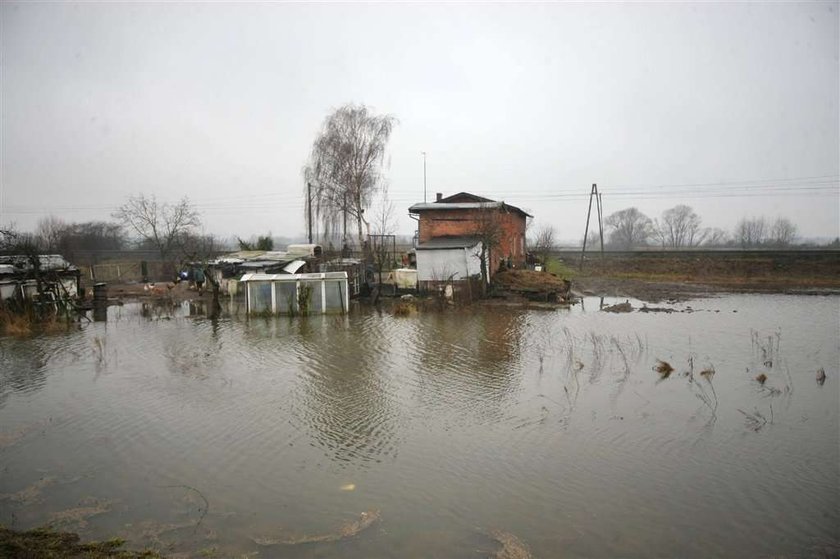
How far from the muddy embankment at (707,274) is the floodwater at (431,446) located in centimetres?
1376

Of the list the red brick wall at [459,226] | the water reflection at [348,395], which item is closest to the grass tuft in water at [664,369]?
the water reflection at [348,395]

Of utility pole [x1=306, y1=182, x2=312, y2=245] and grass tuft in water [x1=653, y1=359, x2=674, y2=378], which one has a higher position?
utility pole [x1=306, y1=182, x2=312, y2=245]

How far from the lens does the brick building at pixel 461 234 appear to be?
76.5ft

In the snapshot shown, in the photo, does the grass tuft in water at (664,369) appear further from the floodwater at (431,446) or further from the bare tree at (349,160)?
the bare tree at (349,160)

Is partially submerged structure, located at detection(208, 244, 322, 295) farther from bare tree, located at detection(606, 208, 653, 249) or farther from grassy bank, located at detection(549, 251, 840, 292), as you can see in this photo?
bare tree, located at detection(606, 208, 653, 249)

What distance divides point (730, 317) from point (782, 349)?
5366 mm

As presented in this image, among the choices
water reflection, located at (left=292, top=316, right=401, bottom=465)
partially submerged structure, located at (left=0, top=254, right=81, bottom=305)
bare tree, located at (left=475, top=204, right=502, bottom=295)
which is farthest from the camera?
bare tree, located at (left=475, top=204, right=502, bottom=295)

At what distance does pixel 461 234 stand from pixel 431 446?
69.0ft

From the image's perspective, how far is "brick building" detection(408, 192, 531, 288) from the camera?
76.5ft

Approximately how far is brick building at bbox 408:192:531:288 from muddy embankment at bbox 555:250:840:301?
14.5ft

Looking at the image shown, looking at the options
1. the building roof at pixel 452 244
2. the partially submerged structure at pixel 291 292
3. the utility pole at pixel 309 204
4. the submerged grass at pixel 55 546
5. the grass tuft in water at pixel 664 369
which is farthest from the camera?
the utility pole at pixel 309 204

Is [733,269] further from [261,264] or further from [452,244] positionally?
[261,264]

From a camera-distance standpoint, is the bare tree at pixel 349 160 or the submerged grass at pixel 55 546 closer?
the submerged grass at pixel 55 546

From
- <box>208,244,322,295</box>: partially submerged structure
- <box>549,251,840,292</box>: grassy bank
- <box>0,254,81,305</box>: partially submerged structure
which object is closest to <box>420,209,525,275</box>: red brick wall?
<box>208,244,322,295</box>: partially submerged structure
